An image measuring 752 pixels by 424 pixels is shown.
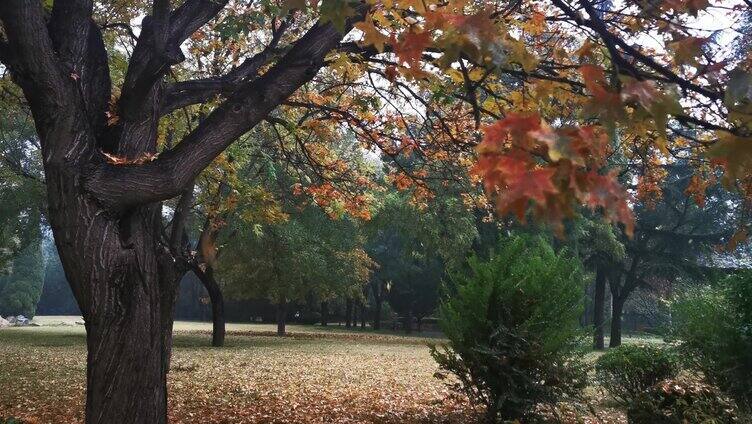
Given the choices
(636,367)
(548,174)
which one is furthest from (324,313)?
(548,174)

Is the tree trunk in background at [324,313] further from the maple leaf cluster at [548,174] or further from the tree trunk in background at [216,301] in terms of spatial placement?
the maple leaf cluster at [548,174]

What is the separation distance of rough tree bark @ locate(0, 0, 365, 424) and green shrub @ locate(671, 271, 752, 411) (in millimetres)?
4781

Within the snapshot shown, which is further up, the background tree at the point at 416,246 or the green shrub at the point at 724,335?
the background tree at the point at 416,246

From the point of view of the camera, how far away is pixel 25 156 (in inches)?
888

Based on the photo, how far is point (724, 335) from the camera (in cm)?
588

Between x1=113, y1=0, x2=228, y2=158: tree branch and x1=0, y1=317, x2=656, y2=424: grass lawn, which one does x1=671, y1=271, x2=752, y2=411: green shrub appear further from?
x1=113, y1=0, x2=228, y2=158: tree branch

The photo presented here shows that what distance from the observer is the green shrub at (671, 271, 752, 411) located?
5.68 metres

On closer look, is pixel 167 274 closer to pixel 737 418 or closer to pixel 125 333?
pixel 125 333

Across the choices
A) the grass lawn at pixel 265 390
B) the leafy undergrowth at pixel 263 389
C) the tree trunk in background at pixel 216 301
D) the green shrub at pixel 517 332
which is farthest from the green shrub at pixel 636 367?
the tree trunk in background at pixel 216 301

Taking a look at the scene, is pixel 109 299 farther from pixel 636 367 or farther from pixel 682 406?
pixel 636 367

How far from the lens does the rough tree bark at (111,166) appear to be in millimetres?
3990

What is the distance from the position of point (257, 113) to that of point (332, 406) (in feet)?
15.6

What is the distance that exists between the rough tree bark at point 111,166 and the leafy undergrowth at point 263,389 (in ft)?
8.91

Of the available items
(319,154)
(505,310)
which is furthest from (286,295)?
(505,310)
